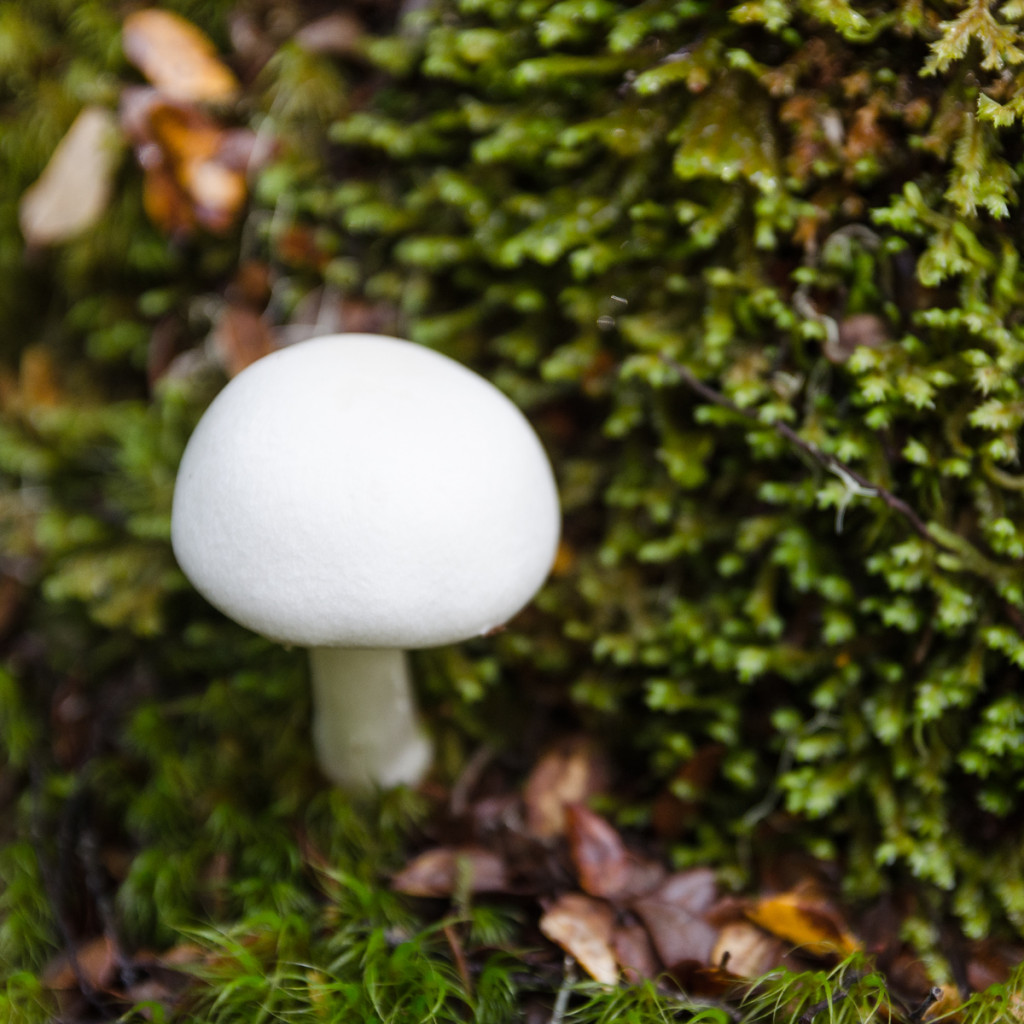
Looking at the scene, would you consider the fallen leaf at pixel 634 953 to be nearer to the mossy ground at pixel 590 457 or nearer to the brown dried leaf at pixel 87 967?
the mossy ground at pixel 590 457

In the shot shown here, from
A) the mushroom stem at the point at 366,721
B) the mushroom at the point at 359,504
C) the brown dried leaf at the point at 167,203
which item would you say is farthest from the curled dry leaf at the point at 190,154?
the mushroom stem at the point at 366,721

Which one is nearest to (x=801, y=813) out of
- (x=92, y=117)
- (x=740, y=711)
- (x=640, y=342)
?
(x=740, y=711)

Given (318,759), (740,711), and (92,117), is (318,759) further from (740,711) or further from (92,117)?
(92,117)

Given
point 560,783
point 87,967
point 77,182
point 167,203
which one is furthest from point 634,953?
point 77,182

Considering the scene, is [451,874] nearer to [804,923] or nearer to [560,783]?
[560,783]

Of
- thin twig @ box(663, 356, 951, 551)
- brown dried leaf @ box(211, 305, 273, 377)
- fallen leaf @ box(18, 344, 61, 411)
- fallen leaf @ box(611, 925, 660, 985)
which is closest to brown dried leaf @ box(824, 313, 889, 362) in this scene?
thin twig @ box(663, 356, 951, 551)

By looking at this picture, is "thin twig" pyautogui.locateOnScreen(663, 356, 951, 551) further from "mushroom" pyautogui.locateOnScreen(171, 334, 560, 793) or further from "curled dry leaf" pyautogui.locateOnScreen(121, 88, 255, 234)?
"curled dry leaf" pyautogui.locateOnScreen(121, 88, 255, 234)
